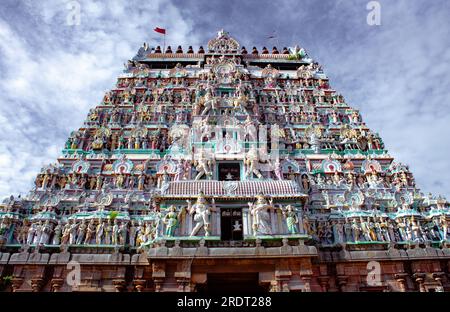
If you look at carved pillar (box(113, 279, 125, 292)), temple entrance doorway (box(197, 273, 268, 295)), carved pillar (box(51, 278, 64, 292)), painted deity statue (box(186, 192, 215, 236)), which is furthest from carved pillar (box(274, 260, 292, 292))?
carved pillar (box(51, 278, 64, 292))

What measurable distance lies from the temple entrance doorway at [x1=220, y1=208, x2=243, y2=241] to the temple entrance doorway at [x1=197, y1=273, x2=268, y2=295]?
1.90 meters

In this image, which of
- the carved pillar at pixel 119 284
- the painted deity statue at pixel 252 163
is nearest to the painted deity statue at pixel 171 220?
the carved pillar at pixel 119 284

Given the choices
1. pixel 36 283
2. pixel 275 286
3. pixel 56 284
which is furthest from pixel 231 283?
pixel 36 283

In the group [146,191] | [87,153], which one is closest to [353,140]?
[146,191]

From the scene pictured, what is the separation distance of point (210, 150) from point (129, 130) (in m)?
7.26

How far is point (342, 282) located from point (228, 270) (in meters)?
5.99

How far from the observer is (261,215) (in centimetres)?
1683

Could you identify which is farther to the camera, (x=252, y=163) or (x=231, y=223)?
(x=252, y=163)

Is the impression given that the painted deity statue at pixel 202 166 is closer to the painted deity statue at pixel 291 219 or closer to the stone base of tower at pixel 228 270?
the painted deity statue at pixel 291 219

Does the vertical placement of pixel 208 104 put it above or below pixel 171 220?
above

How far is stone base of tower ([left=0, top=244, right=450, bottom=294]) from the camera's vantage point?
15.4m

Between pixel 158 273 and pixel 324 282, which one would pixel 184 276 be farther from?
pixel 324 282

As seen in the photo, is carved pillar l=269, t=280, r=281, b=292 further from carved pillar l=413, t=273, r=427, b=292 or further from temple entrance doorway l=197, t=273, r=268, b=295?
carved pillar l=413, t=273, r=427, b=292
